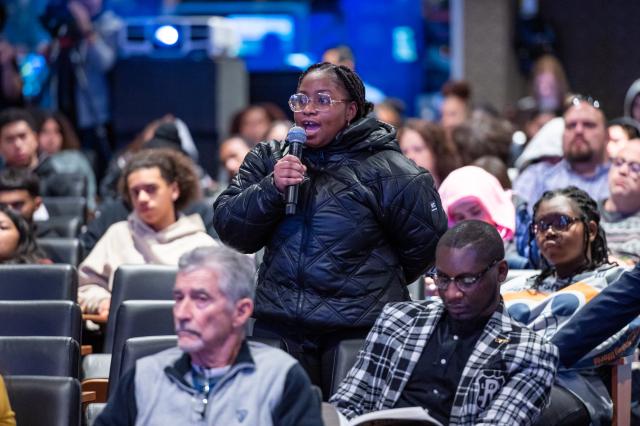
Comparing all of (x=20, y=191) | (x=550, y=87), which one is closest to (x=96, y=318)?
(x=20, y=191)

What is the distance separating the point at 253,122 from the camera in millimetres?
9469

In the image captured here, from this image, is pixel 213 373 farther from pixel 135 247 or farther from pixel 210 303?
pixel 135 247

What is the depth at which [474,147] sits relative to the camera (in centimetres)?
745

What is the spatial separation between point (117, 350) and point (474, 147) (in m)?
3.85

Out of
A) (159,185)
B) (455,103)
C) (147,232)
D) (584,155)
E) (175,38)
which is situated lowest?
(147,232)

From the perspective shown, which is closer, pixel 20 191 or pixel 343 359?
pixel 343 359

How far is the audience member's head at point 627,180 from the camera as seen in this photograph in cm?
536

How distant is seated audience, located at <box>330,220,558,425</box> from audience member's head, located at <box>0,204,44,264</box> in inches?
97.1

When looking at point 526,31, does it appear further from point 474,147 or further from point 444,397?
point 444,397

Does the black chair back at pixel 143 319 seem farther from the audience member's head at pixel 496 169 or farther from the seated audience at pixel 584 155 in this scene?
the seated audience at pixel 584 155

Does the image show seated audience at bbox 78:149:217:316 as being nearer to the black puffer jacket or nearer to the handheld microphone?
the black puffer jacket

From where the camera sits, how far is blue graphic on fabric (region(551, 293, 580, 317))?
4145mm

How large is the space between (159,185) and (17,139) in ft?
9.21

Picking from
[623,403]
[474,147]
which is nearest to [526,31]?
[474,147]
